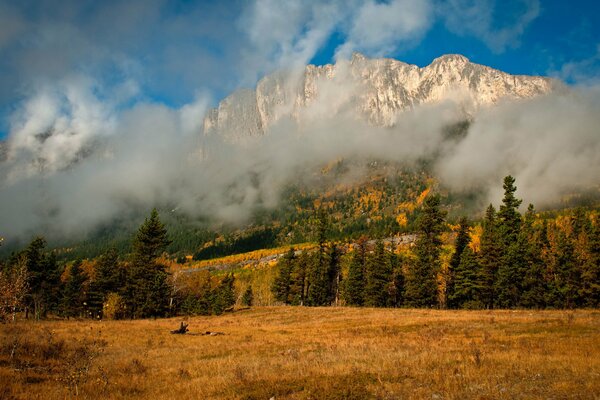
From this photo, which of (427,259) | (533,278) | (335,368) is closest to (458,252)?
(427,259)

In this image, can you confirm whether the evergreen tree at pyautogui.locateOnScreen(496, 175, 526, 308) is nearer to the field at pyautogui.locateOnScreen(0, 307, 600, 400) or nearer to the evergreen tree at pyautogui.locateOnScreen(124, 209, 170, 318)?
the field at pyautogui.locateOnScreen(0, 307, 600, 400)

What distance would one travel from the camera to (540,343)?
19.2 m

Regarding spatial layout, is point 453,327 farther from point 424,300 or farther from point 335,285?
point 335,285

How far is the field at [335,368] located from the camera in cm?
1258

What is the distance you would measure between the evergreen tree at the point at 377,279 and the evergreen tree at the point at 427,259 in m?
7.23

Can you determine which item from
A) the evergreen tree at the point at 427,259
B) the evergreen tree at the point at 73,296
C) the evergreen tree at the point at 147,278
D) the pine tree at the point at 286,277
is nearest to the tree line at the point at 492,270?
the evergreen tree at the point at 427,259

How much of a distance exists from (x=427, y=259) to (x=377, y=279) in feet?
44.5

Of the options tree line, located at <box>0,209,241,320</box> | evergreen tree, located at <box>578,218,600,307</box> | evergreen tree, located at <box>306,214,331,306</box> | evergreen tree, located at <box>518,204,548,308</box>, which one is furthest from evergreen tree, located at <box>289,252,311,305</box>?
evergreen tree, located at <box>578,218,600,307</box>

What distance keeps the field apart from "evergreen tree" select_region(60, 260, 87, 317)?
198 feet

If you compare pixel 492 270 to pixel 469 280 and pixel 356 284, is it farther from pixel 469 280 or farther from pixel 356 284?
pixel 356 284

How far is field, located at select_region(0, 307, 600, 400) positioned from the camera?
41.3ft

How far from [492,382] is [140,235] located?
60373mm

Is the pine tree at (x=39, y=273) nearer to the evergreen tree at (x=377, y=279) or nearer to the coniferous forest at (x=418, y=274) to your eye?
the coniferous forest at (x=418, y=274)

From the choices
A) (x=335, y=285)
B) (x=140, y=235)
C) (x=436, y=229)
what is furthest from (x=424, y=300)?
(x=140, y=235)
